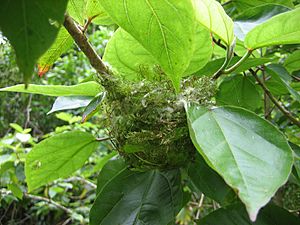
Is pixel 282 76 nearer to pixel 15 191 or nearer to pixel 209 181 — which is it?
pixel 209 181

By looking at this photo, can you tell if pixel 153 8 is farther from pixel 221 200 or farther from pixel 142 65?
pixel 221 200

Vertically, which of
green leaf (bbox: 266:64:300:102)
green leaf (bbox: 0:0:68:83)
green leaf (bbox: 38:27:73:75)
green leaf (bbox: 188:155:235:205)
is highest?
green leaf (bbox: 0:0:68:83)

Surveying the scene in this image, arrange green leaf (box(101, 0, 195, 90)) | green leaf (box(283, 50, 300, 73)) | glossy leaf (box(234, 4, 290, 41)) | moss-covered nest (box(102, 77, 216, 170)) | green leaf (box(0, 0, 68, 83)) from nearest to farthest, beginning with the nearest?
1. green leaf (box(0, 0, 68, 83))
2. green leaf (box(101, 0, 195, 90))
3. moss-covered nest (box(102, 77, 216, 170))
4. glossy leaf (box(234, 4, 290, 41))
5. green leaf (box(283, 50, 300, 73))

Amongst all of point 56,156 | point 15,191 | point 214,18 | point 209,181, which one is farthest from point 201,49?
point 15,191

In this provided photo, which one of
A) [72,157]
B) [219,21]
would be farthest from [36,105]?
[219,21]

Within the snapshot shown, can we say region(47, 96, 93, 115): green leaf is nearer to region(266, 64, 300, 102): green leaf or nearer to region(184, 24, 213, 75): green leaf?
region(184, 24, 213, 75): green leaf

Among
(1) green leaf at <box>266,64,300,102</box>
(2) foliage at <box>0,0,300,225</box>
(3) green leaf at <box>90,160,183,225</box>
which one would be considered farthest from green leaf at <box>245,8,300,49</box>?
(3) green leaf at <box>90,160,183,225</box>

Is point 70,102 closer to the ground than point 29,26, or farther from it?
closer to the ground
